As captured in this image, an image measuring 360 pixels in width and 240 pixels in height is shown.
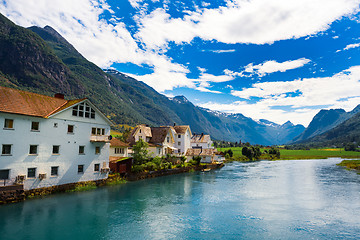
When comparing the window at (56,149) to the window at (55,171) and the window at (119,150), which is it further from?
the window at (119,150)

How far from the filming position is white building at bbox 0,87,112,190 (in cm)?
3142

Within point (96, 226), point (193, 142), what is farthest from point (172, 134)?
point (96, 226)

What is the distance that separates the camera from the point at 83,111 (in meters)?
41.4

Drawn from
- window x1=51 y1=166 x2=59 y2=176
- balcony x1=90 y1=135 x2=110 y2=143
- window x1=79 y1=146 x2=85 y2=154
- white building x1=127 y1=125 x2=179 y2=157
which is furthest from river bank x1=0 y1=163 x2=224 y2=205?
white building x1=127 y1=125 x2=179 y2=157

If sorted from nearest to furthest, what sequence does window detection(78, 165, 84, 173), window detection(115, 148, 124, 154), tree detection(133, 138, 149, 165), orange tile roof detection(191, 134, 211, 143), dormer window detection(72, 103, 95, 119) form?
1. dormer window detection(72, 103, 95, 119)
2. window detection(78, 165, 84, 173)
3. window detection(115, 148, 124, 154)
4. tree detection(133, 138, 149, 165)
5. orange tile roof detection(191, 134, 211, 143)

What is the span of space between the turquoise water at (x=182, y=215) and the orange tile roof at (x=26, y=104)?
13.0 metres

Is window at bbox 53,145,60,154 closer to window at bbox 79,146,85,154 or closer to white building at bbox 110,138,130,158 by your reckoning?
window at bbox 79,146,85,154

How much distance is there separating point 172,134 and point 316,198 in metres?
50.5

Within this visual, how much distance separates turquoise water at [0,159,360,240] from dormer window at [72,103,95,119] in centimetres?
1387

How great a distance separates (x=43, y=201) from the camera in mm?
31656

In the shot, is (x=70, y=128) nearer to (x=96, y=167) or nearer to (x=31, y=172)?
(x=31, y=172)

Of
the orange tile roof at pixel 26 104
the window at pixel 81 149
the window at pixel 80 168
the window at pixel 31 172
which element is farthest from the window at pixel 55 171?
the orange tile roof at pixel 26 104

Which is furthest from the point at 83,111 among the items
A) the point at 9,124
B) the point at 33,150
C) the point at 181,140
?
the point at 181,140

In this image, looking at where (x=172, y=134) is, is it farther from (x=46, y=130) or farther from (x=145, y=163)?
(x=46, y=130)
